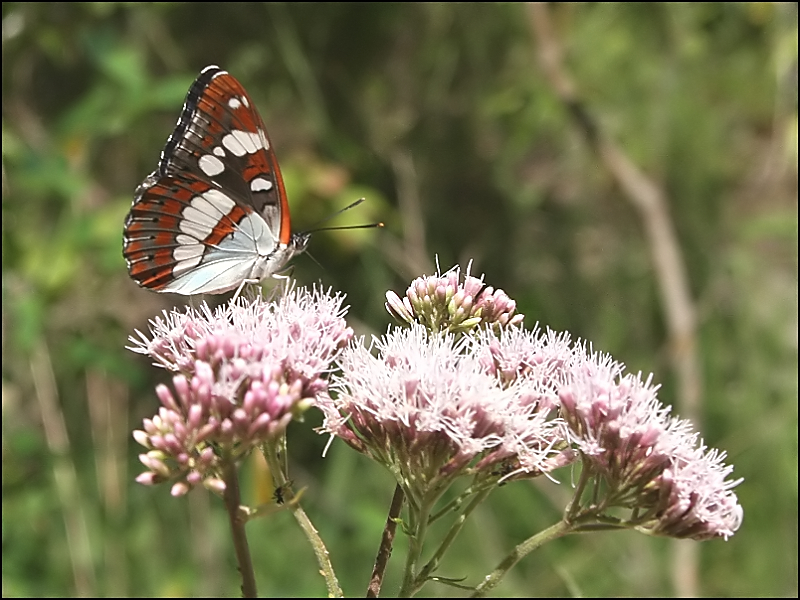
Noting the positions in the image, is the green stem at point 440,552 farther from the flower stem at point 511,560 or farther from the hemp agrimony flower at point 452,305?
the hemp agrimony flower at point 452,305

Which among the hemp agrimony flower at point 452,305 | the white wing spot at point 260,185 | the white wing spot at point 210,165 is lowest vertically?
the hemp agrimony flower at point 452,305

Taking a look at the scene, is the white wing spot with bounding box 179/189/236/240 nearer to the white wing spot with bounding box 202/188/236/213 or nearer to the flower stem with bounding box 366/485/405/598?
the white wing spot with bounding box 202/188/236/213

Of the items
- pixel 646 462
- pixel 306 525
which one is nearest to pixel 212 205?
pixel 306 525

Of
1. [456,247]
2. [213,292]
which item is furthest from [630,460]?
[456,247]

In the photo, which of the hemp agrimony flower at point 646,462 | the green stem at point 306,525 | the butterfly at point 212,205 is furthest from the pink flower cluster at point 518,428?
the butterfly at point 212,205

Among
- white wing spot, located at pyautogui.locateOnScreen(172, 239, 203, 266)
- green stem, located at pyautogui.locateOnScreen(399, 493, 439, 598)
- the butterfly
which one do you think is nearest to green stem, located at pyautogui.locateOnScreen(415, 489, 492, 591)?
green stem, located at pyautogui.locateOnScreen(399, 493, 439, 598)

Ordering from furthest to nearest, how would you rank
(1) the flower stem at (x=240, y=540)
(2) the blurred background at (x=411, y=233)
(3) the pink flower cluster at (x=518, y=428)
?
(2) the blurred background at (x=411, y=233) → (3) the pink flower cluster at (x=518, y=428) → (1) the flower stem at (x=240, y=540)
